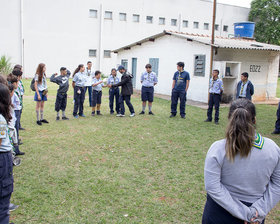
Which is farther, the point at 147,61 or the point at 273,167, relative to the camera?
the point at 147,61

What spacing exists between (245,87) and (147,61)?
30.4ft

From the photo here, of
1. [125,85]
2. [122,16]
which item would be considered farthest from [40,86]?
[122,16]

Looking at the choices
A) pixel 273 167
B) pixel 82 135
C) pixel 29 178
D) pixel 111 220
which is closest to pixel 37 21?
pixel 82 135

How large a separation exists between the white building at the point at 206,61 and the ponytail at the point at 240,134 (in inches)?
422

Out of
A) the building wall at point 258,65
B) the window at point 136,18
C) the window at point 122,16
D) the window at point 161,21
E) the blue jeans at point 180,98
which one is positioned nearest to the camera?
the blue jeans at point 180,98

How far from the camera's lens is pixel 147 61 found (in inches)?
667

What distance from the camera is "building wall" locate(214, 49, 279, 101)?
13180mm

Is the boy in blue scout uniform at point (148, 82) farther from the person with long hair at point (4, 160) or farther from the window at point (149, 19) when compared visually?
the window at point (149, 19)

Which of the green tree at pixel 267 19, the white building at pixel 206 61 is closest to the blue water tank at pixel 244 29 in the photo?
the white building at pixel 206 61

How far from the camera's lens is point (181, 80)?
30.9ft

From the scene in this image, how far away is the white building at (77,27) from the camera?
2238 centimetres

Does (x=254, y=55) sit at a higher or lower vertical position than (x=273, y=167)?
higher

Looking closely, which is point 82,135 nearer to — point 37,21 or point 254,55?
point 254,55

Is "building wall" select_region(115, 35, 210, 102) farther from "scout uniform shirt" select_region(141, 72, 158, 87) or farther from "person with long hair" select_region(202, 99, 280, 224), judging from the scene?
"person with long hair" select_region(202, 99, 280, 224)
